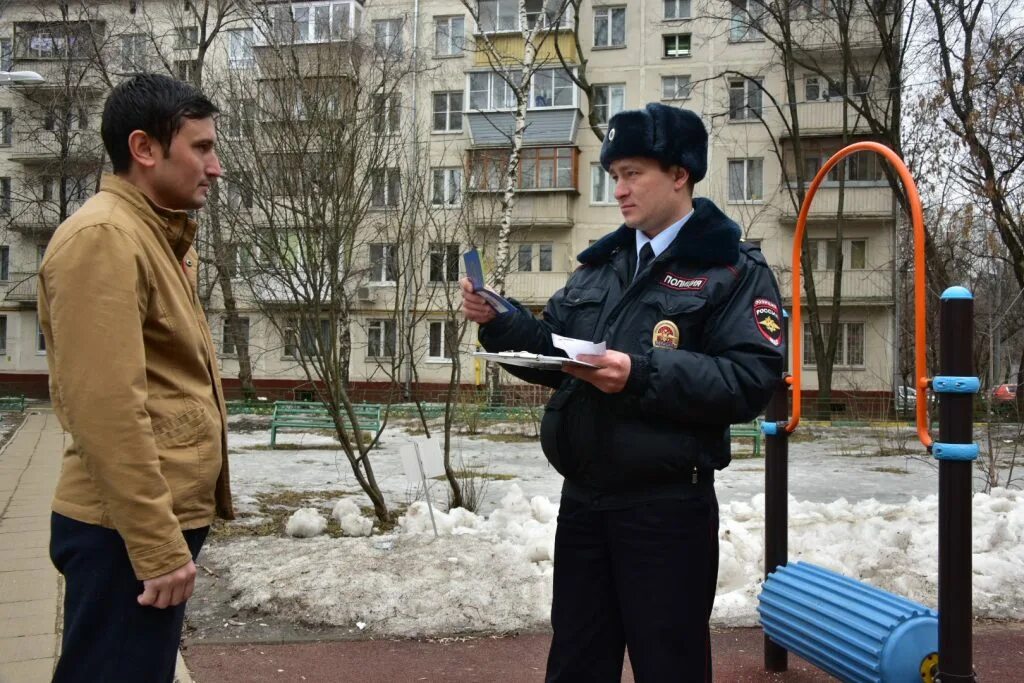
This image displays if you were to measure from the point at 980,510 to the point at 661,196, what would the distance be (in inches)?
204

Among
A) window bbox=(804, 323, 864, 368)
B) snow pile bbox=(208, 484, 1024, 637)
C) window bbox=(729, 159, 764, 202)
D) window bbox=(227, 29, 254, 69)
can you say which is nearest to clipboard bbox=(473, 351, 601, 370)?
snow pile bbox=(208, 484, 1024, 637)

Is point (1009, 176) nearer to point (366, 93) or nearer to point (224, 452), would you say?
point (366, 93)

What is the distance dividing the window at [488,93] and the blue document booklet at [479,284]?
3169 centimetres

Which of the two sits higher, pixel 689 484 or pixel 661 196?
pixel 661 196

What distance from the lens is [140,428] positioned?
2.01 m

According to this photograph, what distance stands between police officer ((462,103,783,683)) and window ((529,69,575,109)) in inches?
1235

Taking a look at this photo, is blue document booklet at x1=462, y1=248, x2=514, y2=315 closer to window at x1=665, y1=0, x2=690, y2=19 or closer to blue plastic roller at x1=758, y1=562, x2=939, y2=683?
blue plastic roller at x1=758, y1=562, x2=939, y2=683

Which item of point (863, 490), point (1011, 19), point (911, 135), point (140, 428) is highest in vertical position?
point (1011, 19)

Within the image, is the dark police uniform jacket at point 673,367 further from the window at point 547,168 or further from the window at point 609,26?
the window at point 609,26

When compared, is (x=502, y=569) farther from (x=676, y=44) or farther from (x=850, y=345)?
(x=676, y=44)

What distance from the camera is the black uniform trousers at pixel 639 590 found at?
100 inches

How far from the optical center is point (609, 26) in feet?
115

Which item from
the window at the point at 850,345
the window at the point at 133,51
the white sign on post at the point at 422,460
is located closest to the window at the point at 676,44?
the window at the point at 850,345

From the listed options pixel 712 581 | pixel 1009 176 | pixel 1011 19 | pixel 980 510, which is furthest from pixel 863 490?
pixel 1011 19
